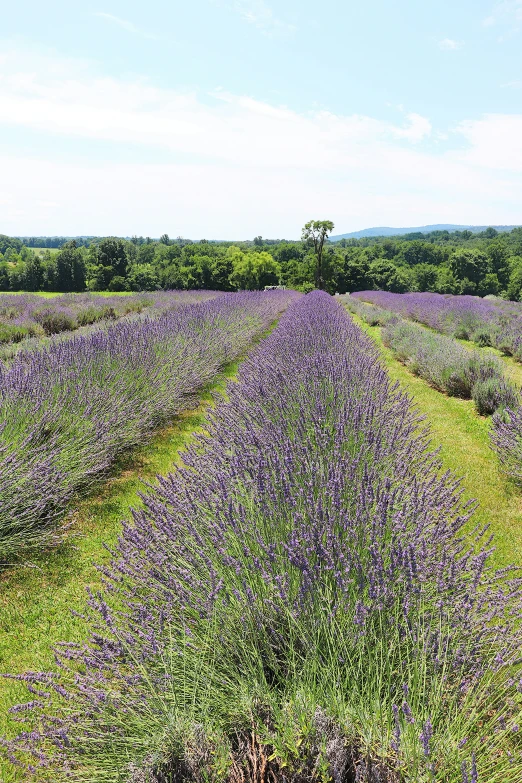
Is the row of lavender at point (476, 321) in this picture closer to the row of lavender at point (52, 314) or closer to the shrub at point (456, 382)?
the shrub at point (456, 382)

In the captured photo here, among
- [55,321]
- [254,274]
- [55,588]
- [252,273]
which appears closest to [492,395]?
[55,588]

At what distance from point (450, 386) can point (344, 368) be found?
3.98 meters

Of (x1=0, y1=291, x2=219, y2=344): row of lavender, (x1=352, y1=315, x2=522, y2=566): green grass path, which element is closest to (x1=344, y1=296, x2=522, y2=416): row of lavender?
(x1=352, y1=315, x2=522, y2=566): green grass path

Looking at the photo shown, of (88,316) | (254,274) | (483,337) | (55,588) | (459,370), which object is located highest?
(254,274)

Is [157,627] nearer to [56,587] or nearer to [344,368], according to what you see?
[56,587]

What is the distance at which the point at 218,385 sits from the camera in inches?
281

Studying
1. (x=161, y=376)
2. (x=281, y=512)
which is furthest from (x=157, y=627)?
(x=161, y=376)

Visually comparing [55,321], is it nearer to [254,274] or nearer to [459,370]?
[459,370]

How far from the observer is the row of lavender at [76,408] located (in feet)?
9.62

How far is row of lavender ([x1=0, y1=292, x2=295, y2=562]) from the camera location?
9.62 feet

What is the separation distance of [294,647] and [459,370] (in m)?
6.18

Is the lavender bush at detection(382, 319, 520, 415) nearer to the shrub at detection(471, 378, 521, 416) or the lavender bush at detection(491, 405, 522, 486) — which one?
the shrub at detection(471, 378, 521, 416)

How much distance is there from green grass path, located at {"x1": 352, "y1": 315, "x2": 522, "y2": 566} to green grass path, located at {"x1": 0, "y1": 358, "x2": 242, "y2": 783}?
230 cm

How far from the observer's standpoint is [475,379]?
6.55 m
